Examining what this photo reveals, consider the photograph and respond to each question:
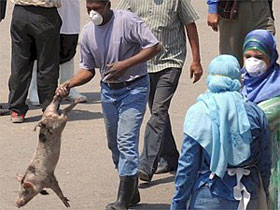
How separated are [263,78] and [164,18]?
79.0 inches

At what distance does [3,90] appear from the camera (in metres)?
11.3

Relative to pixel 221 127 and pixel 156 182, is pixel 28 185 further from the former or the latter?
pixel 156 182

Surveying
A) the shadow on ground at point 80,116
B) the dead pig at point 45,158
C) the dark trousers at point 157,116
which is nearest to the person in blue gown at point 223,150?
the dead pig at point 45,158

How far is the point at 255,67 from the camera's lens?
571cm

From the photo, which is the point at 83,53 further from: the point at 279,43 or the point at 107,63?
the point at 279,43

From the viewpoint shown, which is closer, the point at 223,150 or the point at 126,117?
the point at 223,150

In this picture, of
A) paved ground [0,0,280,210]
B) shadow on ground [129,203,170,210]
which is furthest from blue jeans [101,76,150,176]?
paved ground [0,0,280,210]

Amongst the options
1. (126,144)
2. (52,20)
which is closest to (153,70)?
(126,144)

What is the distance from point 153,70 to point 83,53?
2.93 ft

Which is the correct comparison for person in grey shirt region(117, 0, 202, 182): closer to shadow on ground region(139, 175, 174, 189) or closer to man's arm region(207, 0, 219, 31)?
shadow on ground region(139, 175, 174, 189)

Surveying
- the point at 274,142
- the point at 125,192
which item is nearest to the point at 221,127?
the point at 274,142

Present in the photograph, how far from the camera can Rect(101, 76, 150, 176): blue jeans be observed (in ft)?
22.0

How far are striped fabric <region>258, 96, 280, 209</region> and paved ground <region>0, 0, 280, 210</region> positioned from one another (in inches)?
60.9

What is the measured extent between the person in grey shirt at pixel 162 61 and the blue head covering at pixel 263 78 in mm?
1766
